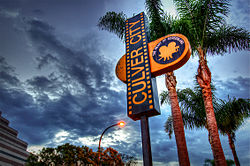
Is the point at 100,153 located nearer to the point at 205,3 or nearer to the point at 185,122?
the point at 185,122

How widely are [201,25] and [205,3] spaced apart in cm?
145

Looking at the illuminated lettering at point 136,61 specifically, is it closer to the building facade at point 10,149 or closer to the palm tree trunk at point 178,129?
the palm tree trunk at point 178,129

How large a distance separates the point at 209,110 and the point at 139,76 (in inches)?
231

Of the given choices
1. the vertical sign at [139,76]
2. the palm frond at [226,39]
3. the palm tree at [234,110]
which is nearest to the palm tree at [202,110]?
the palm tree at [234,110]

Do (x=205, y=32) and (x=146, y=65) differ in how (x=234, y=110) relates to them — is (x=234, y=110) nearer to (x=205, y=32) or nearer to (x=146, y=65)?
(x=205, y=32)

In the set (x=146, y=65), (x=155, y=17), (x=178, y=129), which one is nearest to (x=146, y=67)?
(x=146, y=65)

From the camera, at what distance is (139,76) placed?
7211 mm

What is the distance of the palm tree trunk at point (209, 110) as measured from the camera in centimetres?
940

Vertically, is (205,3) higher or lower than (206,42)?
higher

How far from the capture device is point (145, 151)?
5.87m

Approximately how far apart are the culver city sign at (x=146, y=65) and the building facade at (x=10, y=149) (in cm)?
6581

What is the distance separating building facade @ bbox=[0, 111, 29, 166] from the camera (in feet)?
190

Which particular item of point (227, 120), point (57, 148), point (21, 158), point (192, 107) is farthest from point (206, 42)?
point (21, 158)

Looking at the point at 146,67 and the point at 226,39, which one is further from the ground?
the point at 226,39
